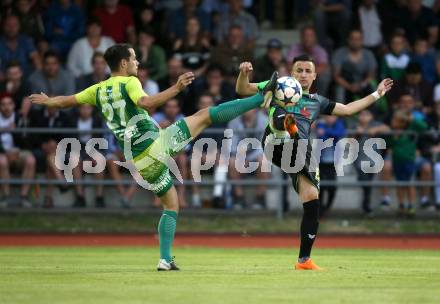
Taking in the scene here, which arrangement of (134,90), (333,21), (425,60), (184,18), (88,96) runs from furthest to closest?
(333,21) → (184,18) → (425,60) → (88,96) → (134,90)

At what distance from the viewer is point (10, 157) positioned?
19250 millimetres

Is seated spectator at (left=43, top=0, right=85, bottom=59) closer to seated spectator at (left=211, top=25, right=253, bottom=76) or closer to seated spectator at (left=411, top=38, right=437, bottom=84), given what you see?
seated spectator at (left=211, top=25, right=253, bottom=76)

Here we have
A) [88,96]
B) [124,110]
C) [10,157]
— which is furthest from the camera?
[10,157]

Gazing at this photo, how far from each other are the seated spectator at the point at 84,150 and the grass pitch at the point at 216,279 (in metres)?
4.28

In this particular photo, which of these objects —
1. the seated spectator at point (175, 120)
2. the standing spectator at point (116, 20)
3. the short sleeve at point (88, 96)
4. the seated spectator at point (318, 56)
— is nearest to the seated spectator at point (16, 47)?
the standing spectator at point (116, 20)

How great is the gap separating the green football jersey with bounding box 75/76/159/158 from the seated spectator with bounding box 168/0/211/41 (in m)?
10.1

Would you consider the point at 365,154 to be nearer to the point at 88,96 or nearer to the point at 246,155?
the point at 246,155

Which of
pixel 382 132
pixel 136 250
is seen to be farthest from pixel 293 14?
pixel 136 250

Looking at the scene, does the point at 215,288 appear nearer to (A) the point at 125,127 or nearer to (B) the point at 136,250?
(A) the point at 125,127

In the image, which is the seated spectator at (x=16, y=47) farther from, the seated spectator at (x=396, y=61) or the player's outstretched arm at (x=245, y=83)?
the player's outstretched arm at (x=245, y=83)

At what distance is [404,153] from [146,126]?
921cm

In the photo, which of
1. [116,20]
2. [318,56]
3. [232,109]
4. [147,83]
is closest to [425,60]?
[318,56]

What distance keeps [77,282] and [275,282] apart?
5.96 ft

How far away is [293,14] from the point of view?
76.2 feet
